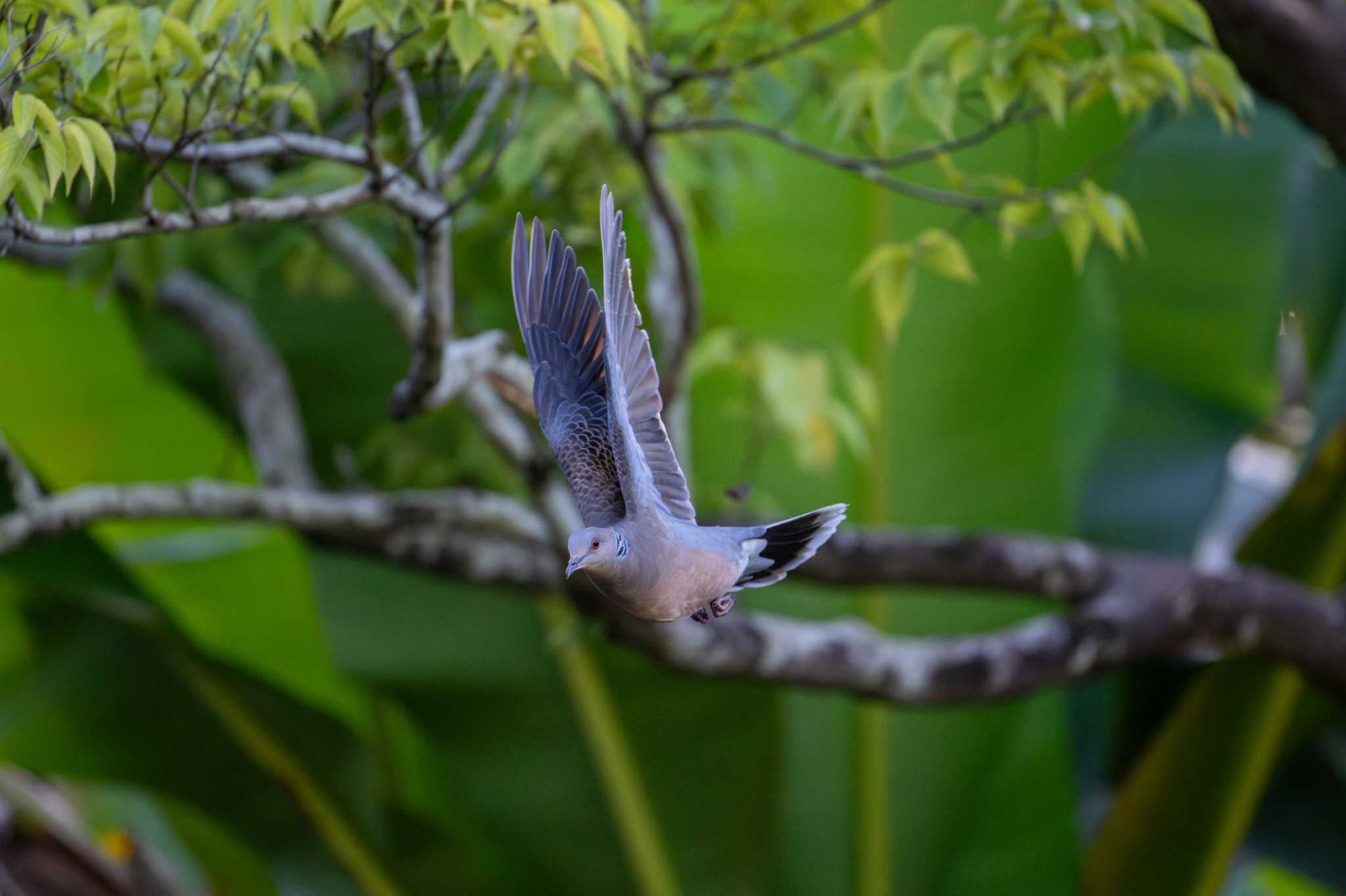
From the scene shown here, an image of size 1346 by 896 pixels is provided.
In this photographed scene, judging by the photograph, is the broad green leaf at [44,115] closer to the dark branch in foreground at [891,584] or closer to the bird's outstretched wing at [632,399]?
the bird's outstretched wing at [632,399]

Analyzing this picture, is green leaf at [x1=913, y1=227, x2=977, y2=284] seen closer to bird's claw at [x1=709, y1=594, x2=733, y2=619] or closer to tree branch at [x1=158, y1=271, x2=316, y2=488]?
bird's claw at [x1=709, y1=594, x2=733, y2=619]

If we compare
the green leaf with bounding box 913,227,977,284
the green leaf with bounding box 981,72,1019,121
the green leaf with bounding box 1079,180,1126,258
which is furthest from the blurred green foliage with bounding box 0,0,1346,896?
the green leaf with bounding box 981,72,1019,121

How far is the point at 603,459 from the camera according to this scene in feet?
3.62

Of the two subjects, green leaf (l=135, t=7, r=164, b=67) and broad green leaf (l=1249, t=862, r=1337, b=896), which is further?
broad green leaf (l=1249, t=862, r=1337, b=896)

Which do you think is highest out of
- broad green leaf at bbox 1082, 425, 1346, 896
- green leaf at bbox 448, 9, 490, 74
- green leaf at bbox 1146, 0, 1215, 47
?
green leaf at bbox 448, 9, 490, 74

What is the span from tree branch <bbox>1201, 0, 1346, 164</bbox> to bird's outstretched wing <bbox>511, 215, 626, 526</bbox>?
1.75 m

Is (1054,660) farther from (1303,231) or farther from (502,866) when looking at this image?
(1303,231)

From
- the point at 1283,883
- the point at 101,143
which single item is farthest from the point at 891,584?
the point at 1283,883

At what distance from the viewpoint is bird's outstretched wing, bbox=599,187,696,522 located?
92 cm

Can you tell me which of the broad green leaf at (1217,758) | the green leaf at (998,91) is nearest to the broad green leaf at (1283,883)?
the broad green leaf at (1217,758)

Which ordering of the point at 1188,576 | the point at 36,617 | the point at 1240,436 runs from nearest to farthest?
the point at 1188,576
the point at 36,617
the point at 1240,436

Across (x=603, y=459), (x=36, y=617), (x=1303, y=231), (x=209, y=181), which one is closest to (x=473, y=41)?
(x=603, y=459)

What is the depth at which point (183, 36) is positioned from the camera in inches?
59.8

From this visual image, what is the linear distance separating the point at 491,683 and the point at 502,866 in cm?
66
